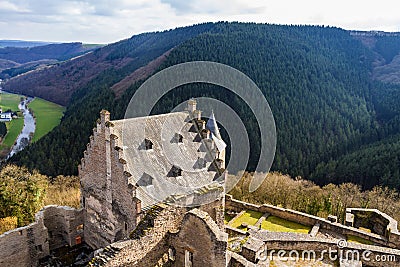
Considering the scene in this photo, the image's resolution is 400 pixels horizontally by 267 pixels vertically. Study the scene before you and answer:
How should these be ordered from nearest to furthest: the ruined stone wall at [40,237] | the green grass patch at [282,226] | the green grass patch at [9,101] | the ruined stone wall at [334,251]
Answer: the ruined stone wall at [40,237], the ruined stone wall at [334,251], the green grass patch at [282,226], the green grass patch at [9,101]

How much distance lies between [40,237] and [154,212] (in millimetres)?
13325

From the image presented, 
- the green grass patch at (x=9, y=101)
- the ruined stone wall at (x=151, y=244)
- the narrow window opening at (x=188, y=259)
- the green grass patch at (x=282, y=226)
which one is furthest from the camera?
the green grass patch at (x=9, y=101)

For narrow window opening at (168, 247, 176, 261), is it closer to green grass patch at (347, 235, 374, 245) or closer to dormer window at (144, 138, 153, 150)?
dormer window at (144, 138, 153, 150)

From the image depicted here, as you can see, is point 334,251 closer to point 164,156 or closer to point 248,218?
point 248,218

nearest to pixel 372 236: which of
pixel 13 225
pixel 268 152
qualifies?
pixel 13 225

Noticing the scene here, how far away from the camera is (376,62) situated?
180750mm

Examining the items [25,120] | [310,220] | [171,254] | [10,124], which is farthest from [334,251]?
[25,120]

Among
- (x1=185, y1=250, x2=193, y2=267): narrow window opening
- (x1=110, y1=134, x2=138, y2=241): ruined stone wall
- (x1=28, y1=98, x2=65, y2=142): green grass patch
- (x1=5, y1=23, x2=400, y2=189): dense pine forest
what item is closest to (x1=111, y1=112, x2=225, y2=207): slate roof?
(x1=110, y1=134, x2=138, y2=241): ruined stone wall

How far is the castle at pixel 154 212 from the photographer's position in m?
18.8

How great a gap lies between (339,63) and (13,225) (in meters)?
161

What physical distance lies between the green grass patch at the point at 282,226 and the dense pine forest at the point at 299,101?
4356cm

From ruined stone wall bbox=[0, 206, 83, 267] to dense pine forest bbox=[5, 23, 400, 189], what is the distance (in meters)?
→ 46.7
